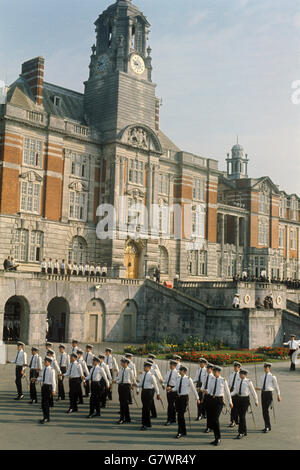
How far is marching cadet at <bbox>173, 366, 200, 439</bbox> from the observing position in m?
16.0

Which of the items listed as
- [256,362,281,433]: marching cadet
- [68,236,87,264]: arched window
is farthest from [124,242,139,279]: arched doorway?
[256,362,281,433]: marching cadet

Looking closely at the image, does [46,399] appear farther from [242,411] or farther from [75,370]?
[242,411]

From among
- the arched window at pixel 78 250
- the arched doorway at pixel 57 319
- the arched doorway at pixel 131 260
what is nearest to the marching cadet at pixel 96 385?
the arched doorway at pixel 57 319

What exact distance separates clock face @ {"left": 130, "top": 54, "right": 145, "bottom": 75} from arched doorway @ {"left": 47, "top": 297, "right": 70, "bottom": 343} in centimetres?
2440

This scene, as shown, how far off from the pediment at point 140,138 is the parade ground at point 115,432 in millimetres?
34527

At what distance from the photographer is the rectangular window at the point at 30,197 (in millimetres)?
46250

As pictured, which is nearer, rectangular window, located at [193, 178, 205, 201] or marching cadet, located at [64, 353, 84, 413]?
marching cadet, located at [64, 353, 84, 413]

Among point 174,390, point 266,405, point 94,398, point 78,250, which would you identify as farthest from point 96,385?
point 78,250

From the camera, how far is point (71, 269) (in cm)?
4394

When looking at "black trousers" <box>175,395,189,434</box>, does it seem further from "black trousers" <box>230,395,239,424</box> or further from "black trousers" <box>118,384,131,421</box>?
"black trousers" <box>118,384,131,421</box>

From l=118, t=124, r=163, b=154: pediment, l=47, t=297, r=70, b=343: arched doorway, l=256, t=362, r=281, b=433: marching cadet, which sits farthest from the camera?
l=118, t=124, r=163, b=154: pediment

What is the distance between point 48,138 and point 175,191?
1660cm
